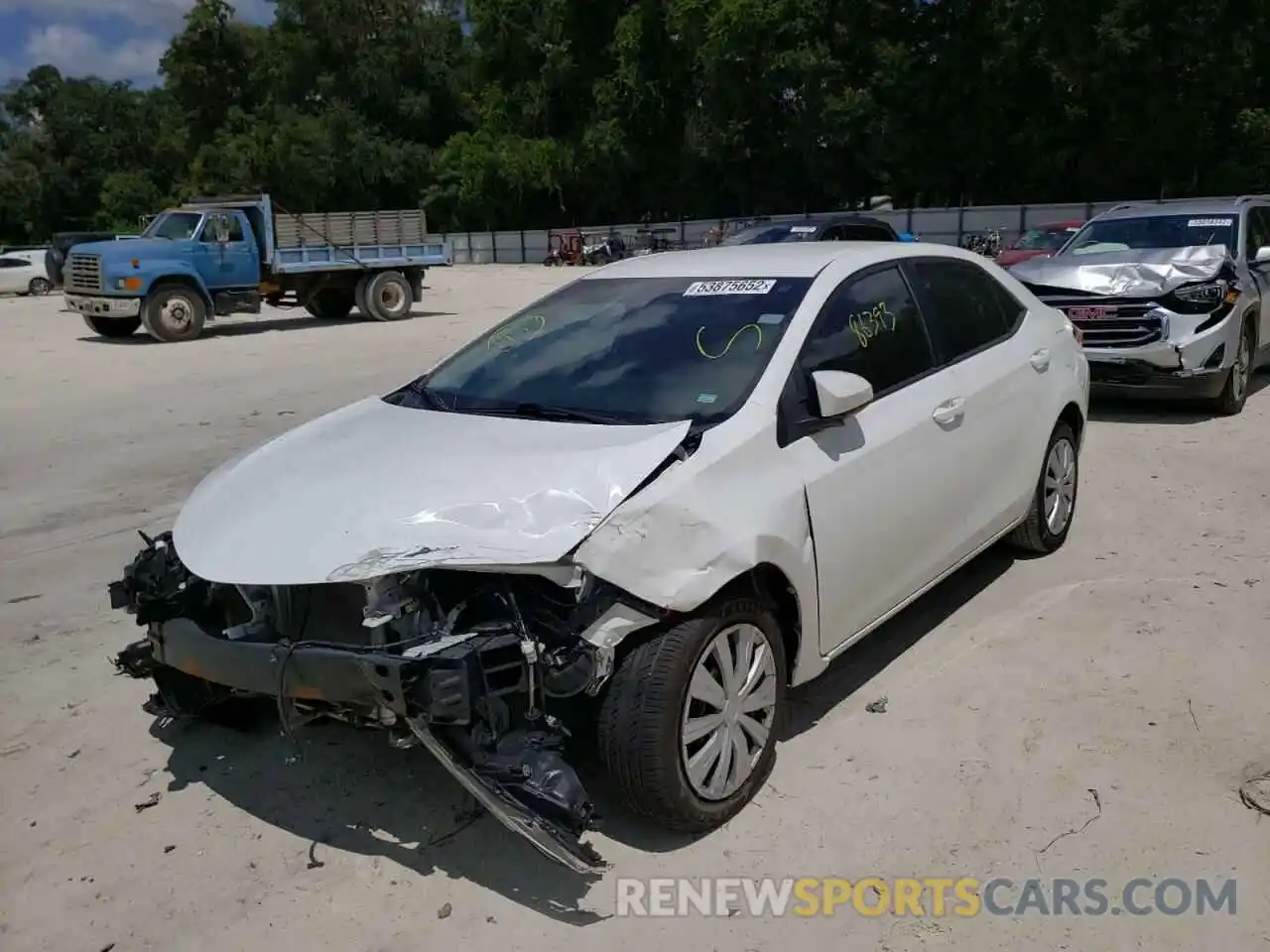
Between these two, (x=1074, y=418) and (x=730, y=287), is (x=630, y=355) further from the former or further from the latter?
(x=1074, y=418)

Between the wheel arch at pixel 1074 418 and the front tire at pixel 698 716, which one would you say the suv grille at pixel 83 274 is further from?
the front tire at pixel 698 716

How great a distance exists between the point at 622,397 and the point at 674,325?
474mm

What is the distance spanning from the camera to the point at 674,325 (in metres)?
4.29

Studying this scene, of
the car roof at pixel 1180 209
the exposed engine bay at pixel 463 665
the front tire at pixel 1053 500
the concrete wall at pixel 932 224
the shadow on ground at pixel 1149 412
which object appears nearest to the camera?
the exposed engine bay at pixel 463 665

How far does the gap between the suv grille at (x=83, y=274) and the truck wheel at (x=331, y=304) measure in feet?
14.8

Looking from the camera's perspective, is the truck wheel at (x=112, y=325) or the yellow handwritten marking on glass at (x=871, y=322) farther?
the truck wheel at (x=112, y=325)

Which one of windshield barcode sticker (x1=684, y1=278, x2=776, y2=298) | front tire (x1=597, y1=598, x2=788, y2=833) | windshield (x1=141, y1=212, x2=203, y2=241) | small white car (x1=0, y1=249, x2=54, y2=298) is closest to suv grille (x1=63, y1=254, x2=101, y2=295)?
windshield (x1=141, y1=212, x2=203, y2=241)

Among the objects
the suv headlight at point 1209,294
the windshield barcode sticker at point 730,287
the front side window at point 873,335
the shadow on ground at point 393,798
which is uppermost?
the windshield barcode sticker at point 730,287

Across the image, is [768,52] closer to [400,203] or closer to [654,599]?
[400,203]

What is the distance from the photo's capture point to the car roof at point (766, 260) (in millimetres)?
4441

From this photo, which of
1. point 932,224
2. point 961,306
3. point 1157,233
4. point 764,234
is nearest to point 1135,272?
point 1157,233

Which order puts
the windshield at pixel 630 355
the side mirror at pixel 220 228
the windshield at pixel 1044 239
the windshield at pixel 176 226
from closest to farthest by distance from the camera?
the windshield at pixel 630 355, the windshield at pixel 1044 239, the windshield at pixel 176 226, the side mirror at pixel 220 228

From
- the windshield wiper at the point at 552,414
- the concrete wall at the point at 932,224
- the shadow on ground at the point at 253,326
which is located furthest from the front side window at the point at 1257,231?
the concrete wall at the point at 932,224

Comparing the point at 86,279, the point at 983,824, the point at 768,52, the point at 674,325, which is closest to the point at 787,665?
the point at 983,824
